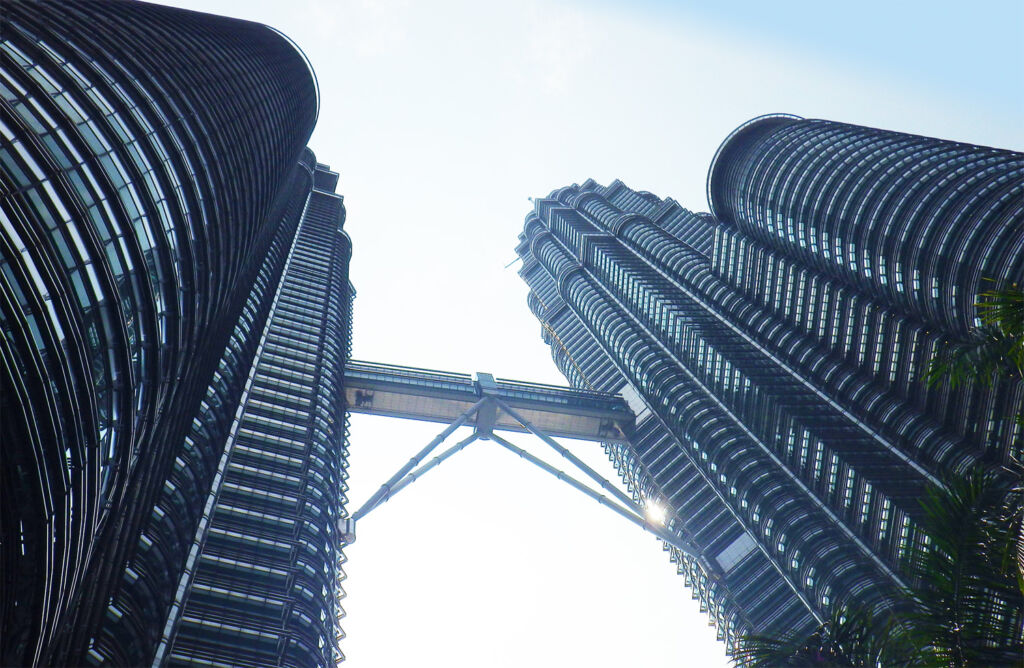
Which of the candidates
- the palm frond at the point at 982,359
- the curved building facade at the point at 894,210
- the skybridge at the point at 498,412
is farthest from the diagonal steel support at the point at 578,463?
the palm frond at the point at 982,359

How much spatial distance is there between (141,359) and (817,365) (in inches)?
4098

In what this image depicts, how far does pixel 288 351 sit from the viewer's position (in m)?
107

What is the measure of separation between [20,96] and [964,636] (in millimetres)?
30307

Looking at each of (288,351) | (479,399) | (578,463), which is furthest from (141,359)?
(479,399)

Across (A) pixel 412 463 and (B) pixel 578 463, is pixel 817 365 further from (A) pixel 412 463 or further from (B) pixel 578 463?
(A) pixel 412 463

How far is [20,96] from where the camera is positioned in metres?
28.3

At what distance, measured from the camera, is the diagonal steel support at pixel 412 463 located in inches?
4751

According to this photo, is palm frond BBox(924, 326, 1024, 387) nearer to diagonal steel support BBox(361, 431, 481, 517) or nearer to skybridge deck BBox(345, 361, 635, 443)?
diagonal steel support BBox(361, 431, 481, 517)

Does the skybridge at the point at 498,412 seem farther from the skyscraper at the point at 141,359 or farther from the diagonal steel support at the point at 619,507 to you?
the skyscraper at the point at 141,359

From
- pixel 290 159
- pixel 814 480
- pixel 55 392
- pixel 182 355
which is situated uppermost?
pixel 290 159

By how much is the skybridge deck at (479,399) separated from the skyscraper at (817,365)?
633 cm

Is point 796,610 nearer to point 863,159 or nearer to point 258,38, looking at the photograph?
point 863,159

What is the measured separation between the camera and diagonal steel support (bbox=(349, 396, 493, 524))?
396 feet

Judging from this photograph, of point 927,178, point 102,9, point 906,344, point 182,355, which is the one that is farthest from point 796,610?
point 102,9
